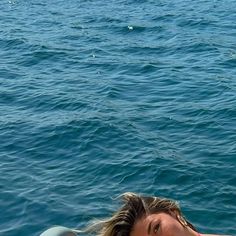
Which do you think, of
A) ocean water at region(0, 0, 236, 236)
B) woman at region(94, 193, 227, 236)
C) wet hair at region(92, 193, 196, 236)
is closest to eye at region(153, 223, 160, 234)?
woman at region(94, 193, 227, 236)

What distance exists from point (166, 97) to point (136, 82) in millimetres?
1538

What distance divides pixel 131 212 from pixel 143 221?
5.1 inches

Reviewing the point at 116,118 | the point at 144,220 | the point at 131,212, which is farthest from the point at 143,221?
the point at 116,118

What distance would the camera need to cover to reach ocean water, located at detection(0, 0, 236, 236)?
9.94m

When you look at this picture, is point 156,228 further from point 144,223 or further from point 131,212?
point 131,212

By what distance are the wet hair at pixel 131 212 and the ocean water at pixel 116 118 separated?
406cm

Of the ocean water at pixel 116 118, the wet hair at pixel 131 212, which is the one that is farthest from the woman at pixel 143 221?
the ocean water at pixel 116 118

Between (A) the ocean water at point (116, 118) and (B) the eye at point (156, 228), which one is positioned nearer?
(B) the eye at point (156, 228)

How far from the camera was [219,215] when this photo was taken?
362 inches

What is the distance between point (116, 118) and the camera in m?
13.3

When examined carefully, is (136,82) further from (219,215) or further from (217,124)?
(219,215)

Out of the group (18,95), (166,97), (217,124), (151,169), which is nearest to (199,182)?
(151,169)

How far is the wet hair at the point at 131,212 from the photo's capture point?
461 cm

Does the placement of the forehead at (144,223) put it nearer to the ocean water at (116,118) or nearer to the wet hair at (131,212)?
the wet hair at (131,212)
